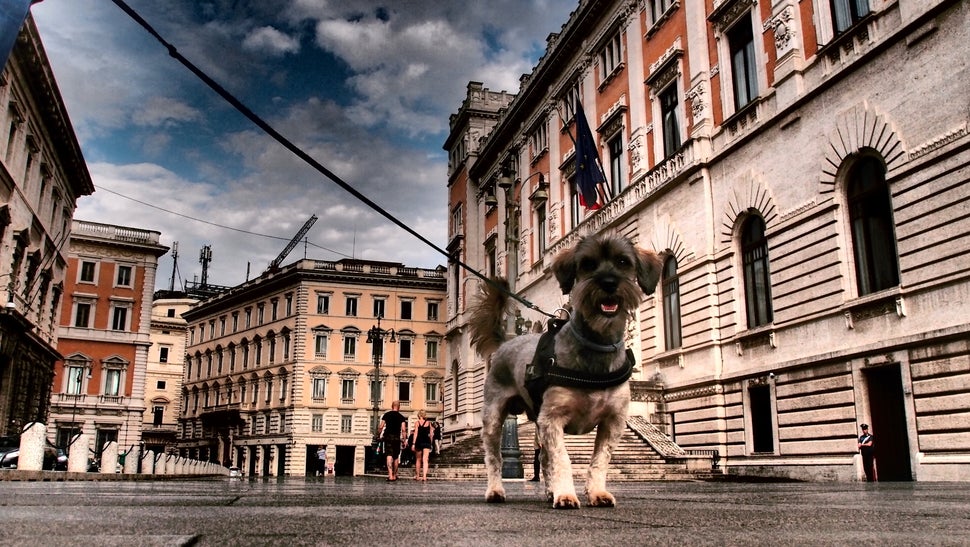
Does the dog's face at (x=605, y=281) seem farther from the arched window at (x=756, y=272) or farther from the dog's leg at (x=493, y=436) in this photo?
the arched window at (x=756, y=272)

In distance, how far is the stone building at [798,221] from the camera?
44.7ft

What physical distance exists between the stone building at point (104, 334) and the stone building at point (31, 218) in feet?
29.3

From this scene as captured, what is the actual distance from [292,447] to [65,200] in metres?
24.2

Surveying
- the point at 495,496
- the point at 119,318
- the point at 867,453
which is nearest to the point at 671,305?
the point at 867,453

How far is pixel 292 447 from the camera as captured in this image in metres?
54.2

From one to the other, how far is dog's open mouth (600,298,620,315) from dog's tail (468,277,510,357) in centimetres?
152

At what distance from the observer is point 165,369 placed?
74.6 metres

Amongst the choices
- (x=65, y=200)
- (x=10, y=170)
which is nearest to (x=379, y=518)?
(x=10, y=170)

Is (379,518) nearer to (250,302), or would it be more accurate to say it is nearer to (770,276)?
(770,276)

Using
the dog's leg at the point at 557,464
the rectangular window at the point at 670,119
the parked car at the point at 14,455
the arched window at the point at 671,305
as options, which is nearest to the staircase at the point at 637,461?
the arched window at the point at 671,305

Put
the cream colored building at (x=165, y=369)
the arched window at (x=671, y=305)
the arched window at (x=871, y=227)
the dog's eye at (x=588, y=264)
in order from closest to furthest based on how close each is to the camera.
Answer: the dog's eye at (x=588, y=264) → the arched window at (x=871, y=227) → the arched window at (x=671, y=305) → the cream colored building at (x=165, y=369)

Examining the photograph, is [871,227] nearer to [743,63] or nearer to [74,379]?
[743,63]

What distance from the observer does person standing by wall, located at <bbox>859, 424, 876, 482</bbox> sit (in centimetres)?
1437

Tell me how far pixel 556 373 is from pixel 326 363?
53924 millimetres
